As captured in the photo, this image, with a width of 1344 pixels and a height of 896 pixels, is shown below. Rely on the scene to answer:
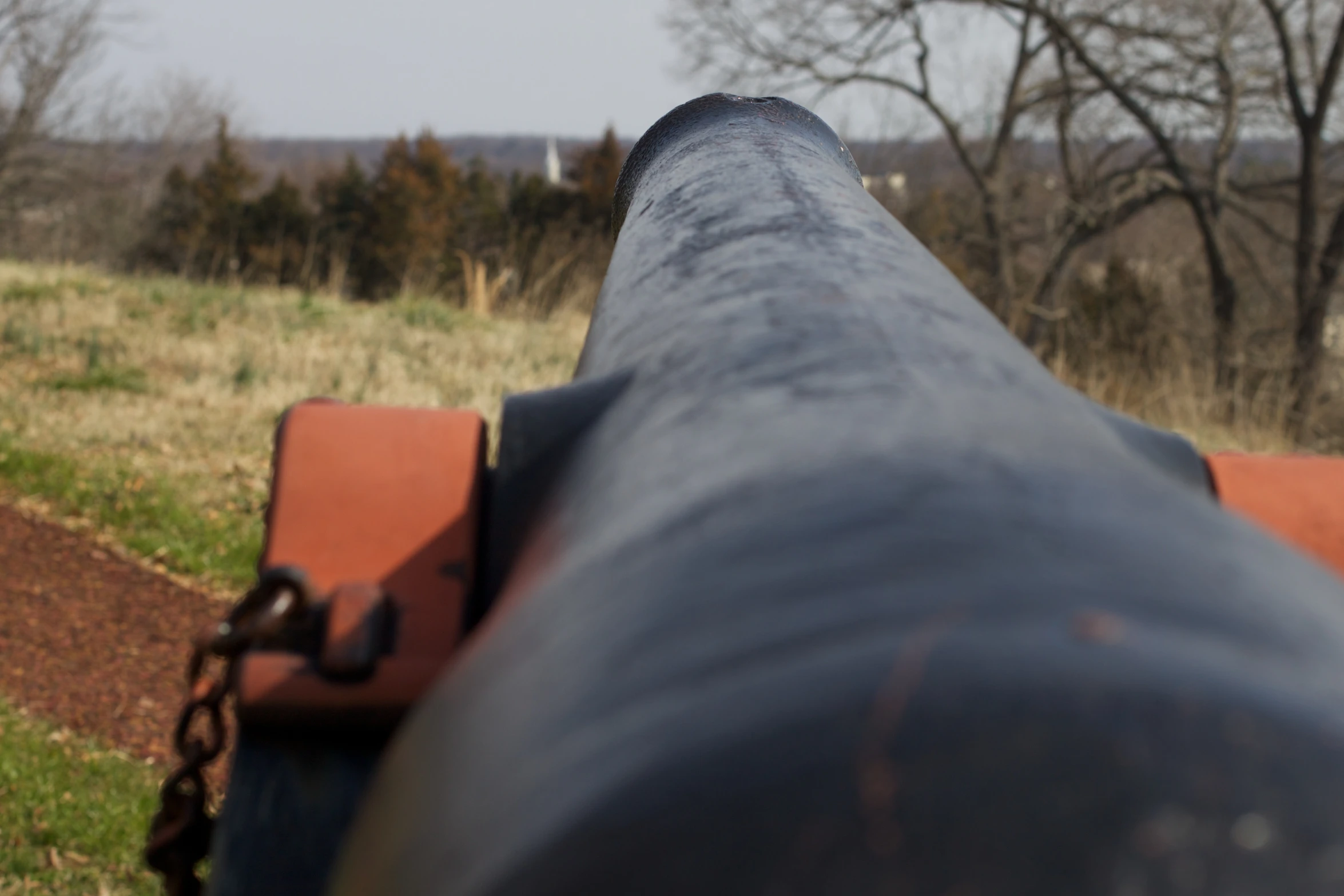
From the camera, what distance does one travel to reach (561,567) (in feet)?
2.44

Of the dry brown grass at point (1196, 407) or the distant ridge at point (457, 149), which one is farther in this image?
the distant ridge at point (457, 149)

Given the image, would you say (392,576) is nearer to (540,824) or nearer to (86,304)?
(540,824)

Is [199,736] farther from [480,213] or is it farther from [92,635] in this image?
[480,213]

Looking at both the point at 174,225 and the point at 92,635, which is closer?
the point at 92,635

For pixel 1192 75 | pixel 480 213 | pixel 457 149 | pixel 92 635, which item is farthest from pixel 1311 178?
pixel 457 149

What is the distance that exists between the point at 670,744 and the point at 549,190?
26.9 m

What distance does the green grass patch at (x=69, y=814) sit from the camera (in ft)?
11.0

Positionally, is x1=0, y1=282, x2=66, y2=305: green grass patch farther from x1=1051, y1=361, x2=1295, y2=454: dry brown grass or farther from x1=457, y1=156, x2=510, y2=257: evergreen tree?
x1=457, y1=156, x2=510, y2=257: evergreen tree

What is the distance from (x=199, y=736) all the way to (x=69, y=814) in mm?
2948

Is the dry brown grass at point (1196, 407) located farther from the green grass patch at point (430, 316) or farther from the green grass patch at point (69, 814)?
the green grass patch at point (69, 814)

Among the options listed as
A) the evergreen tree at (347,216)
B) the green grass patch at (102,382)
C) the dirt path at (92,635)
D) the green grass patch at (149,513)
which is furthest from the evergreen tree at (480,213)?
the dirt path at (92,635)

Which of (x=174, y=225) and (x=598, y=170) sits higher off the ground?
(x=598, y=170)

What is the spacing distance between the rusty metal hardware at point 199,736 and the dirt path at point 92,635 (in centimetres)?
332

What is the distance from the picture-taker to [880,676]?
0.52m
